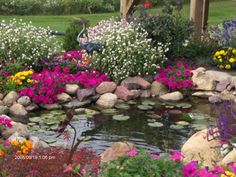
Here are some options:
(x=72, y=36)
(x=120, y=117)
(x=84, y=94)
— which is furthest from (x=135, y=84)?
(x=72, y=36)

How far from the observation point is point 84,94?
8.83 metres

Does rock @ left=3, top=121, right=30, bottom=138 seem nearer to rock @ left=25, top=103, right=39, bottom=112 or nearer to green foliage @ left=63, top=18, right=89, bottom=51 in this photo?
rock @ left=25, top=103, right=39, bottom=112

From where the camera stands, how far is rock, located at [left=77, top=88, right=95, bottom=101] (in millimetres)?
8805

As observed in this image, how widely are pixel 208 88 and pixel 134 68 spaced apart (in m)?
1.41

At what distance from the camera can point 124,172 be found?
3529 mm

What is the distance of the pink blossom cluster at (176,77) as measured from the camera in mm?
9422

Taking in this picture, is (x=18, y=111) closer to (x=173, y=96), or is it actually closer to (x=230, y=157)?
(x=173, y=96)

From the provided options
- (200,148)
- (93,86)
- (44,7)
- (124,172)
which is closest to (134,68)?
(93,86)

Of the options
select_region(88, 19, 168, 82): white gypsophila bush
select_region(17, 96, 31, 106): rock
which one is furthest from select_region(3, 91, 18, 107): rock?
select_region(88, 19, 168, 82): white gypsophila bush

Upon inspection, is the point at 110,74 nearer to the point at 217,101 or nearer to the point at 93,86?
the point at 93,86

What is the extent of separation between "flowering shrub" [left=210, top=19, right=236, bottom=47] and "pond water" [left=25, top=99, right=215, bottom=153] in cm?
257

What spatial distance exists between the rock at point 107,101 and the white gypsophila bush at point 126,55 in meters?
0.88

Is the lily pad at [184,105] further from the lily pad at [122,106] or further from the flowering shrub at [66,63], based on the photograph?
the flowering shrub at [66,63]
